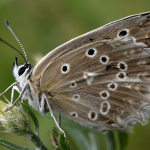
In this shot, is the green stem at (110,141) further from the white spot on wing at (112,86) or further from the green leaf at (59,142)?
the green leaf at (59,142)

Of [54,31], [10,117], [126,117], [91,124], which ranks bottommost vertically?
[10,117]

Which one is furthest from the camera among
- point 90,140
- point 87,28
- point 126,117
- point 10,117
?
point 87,28

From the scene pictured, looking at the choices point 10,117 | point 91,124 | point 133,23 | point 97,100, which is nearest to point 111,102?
point 97,100

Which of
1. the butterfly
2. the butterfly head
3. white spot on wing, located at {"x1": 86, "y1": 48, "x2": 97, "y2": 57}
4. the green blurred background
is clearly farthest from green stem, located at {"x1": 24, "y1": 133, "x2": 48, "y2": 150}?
the green blurred background

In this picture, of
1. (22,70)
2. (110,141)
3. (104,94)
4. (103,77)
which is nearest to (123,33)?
(103,77)

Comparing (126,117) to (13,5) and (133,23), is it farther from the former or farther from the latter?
(13,5)

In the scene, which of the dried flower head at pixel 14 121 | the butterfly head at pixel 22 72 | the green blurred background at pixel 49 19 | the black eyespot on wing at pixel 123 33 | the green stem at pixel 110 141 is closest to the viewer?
the dried flower head at pixel 14 121

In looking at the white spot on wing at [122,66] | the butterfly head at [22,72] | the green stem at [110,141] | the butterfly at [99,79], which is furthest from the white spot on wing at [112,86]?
the butterfly head at [22,72]
